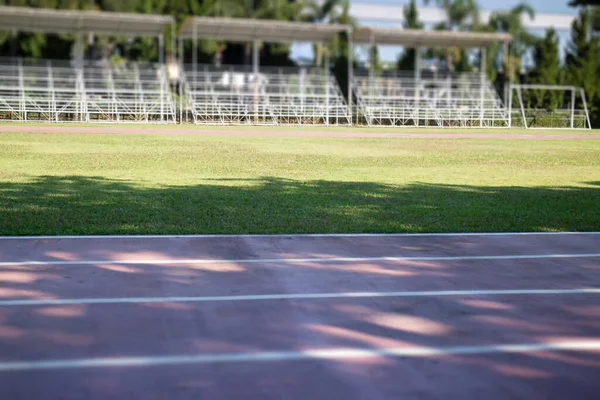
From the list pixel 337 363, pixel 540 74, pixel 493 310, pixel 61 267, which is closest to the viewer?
pixel 337 363

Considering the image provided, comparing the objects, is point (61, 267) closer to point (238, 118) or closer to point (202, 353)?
point (202, 353)

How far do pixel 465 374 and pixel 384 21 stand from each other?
6196 cm

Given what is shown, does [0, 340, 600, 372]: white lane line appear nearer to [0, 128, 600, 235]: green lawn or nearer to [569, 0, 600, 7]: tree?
[0, 128, 600, 235]: green lawn

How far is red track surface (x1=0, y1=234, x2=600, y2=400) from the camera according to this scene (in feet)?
14.7

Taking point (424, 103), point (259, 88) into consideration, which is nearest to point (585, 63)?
point (424, 103)

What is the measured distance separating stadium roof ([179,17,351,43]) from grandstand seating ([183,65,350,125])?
2255 millimetres

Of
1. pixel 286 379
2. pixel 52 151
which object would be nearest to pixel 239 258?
pixel 286 379

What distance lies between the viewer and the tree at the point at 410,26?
56444 millimetres

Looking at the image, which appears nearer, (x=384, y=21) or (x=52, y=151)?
(x=52, y=151)

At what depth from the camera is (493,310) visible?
614cm

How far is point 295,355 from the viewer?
495 centimetres

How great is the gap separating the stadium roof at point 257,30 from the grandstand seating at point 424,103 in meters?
3.90

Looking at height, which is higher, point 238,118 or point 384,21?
point 384,21

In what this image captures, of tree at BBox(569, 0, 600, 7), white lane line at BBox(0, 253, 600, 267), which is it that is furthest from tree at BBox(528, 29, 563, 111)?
white lane line at BBox(0, 253, 600, 267)
